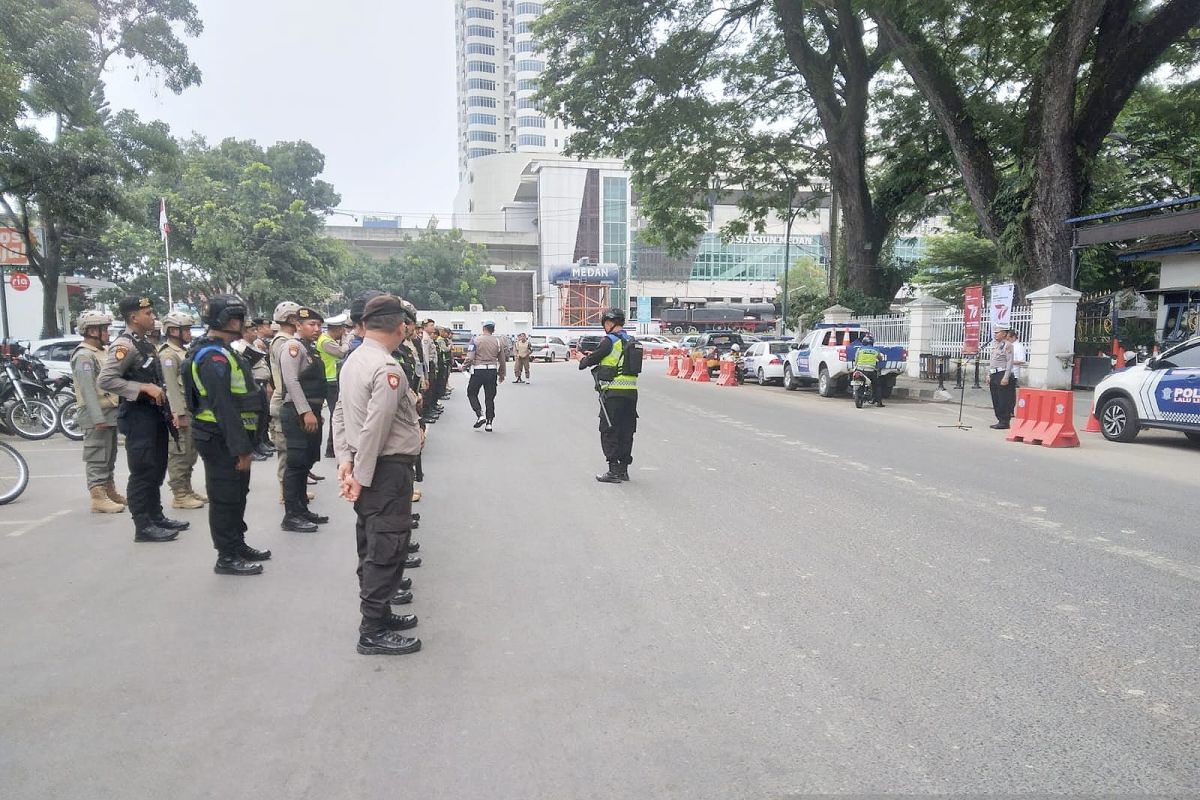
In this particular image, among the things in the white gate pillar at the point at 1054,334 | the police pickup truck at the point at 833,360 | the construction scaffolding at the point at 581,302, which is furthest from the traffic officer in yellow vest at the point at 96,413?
the construction scaffolding at the point at 581,302

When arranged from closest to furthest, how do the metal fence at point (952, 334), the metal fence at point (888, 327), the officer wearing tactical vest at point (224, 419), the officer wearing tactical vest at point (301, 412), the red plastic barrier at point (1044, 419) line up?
the officer wearing tactical vest at point (224, 419) < the officer wearing tactical vest at point (301, 412) < the red plastic barrier at point (1044, 419) < the metal fence at point (952, 334) < the metal fence at point (888, 327)

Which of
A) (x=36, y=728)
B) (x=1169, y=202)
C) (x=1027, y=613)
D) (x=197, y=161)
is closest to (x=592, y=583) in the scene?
(x=1027, y=613)

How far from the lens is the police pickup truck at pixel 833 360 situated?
19.5m

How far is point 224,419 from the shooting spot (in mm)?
5266

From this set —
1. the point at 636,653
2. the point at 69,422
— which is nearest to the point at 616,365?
the point at 636,653

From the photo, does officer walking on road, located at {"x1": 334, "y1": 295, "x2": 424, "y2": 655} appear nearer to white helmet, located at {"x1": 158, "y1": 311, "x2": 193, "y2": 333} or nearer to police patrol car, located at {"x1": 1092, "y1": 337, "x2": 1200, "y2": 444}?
white helmet, located at {"x1": 158, "y1": 311, "x2": 193, "y2": 333}

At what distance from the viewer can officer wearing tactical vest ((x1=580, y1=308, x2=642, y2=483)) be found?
858 centimetres

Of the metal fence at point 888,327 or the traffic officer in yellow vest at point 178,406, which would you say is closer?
the traffic officer in yellow vest at point 178,406

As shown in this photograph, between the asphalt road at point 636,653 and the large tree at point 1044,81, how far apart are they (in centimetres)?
1385

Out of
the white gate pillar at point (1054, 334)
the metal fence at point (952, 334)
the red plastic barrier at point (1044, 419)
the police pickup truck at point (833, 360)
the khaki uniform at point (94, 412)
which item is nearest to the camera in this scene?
the khaki uniform at point (94, 412)

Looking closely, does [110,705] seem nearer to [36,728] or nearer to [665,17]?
[36,728]

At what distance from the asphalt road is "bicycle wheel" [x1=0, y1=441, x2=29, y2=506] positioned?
36 centimetres

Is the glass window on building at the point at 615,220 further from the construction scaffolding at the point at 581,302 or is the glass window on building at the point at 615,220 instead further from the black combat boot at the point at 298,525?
the black combat boot at the point at 298,525

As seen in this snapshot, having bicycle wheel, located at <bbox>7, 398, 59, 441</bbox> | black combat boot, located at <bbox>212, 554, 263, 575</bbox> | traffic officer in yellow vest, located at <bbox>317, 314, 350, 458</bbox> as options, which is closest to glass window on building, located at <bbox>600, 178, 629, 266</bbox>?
bicycle wheel, located at <bbox>7, 398, 59, 441</bbox>
